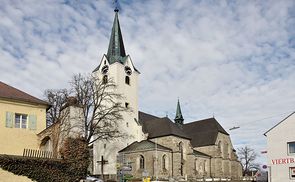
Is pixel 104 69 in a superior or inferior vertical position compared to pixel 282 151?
superior

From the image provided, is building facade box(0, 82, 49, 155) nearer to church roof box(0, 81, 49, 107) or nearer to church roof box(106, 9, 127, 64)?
church roof box(0, 81, 49, 107)

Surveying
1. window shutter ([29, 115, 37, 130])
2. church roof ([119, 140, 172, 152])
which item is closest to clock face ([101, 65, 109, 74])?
church roof ([119, 140, 172, 152])

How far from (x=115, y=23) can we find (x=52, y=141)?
132 ft

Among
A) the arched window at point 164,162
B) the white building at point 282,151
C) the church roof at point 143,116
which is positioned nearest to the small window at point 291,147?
the white building at point 282,151

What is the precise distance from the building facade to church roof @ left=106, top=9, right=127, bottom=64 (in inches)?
1388

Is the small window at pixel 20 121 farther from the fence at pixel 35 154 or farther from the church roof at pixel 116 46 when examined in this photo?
the church roof at pixel 116 46

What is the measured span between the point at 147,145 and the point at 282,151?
2418 cm

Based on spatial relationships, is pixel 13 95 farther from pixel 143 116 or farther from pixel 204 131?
pixel 204 131

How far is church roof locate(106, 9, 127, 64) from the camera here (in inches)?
2367

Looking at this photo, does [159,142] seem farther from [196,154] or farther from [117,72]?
[117,72]

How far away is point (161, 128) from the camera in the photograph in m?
59.0

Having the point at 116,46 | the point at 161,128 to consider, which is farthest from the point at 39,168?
the point at 116,46

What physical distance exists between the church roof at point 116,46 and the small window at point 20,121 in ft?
118

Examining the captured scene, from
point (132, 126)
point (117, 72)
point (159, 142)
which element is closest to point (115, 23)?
point (117, 72)
